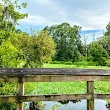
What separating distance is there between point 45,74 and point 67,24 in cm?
5770

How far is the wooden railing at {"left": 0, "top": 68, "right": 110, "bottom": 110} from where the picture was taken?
3.45 metres

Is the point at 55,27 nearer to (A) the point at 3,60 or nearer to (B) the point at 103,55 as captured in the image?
(B) the point at 103,55

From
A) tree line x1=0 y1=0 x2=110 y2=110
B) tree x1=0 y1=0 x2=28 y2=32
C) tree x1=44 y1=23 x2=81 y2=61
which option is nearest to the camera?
tree line x1=0 y1=0 x2=110 y2=110

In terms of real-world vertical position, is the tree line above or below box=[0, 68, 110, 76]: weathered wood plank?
above

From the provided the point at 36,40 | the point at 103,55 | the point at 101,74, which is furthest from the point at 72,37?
the point at 101,74

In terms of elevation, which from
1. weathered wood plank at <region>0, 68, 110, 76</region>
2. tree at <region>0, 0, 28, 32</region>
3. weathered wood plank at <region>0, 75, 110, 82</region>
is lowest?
weathered wood plank at <region>0, 75, 110, 82</region>

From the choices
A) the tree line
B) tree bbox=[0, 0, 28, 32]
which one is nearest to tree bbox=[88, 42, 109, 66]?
the tree line

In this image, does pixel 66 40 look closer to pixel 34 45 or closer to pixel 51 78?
pixel 34 45

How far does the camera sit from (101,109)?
37.8 ft

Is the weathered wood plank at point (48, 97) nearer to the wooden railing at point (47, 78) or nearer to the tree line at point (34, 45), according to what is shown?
Answer: the wooden railing at point (47, 78)

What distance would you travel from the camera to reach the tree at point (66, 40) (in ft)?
178

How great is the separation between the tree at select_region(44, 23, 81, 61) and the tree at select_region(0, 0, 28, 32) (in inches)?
1687

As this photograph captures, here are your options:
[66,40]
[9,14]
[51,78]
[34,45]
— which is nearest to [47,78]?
[51,78]

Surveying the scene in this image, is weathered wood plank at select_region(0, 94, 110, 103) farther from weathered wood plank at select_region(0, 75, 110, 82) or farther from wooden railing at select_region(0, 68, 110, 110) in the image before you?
weathered wood plank at select_region(0, 75, 110, 82)
